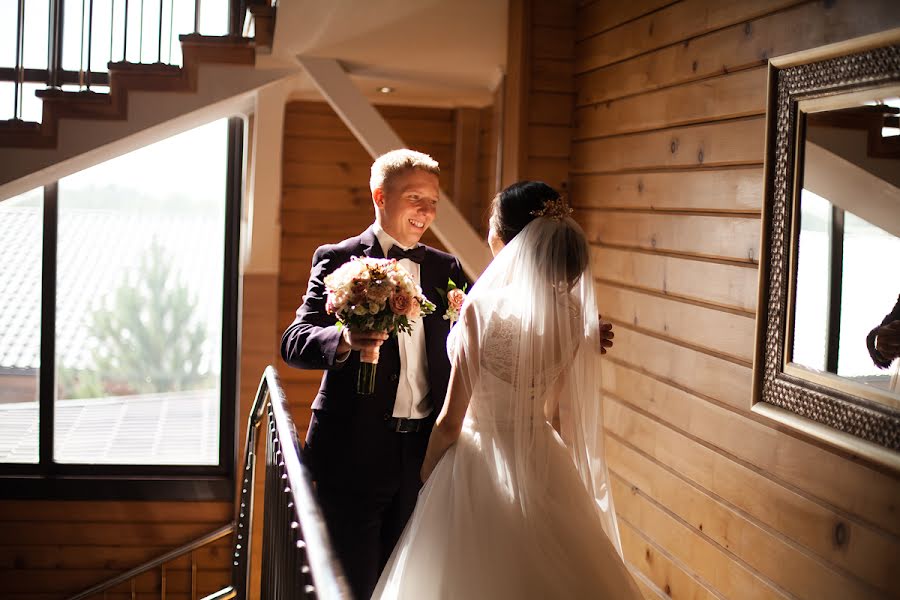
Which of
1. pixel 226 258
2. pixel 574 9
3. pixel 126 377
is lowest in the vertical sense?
pixel 126 377

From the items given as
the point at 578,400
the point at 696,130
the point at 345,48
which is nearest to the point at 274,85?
the point at 345,48

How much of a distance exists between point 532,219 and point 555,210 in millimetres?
76

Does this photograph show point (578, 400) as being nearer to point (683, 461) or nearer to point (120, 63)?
point (683, 461)

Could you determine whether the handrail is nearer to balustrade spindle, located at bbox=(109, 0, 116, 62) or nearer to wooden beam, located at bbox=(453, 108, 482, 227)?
wooden beam, located at bbox=(453, 108, 482, 227)

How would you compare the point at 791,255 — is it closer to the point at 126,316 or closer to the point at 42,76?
the point at 126,316

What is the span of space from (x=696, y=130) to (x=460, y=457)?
1.48 metres

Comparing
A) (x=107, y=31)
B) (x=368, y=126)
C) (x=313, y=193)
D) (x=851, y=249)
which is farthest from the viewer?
(x=313, y=193)

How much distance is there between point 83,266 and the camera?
214 inches

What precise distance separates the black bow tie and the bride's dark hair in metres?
0.26

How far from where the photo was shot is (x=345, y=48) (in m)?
4.31

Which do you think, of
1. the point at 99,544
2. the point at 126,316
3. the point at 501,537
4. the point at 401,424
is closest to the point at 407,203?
the point at 401,424

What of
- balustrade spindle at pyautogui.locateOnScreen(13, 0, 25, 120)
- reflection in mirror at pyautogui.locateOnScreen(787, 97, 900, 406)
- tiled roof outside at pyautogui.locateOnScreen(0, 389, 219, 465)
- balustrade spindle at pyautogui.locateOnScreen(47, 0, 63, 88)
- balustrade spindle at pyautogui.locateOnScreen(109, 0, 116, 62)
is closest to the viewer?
reflection in mirror at pyautogui.locateOnScreen(787, 97, 900, 406)

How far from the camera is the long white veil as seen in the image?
243cm

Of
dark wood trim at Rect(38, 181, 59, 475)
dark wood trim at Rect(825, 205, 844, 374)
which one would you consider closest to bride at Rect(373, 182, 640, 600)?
dark wood trim at Rect(825, 205, 844, 374)
